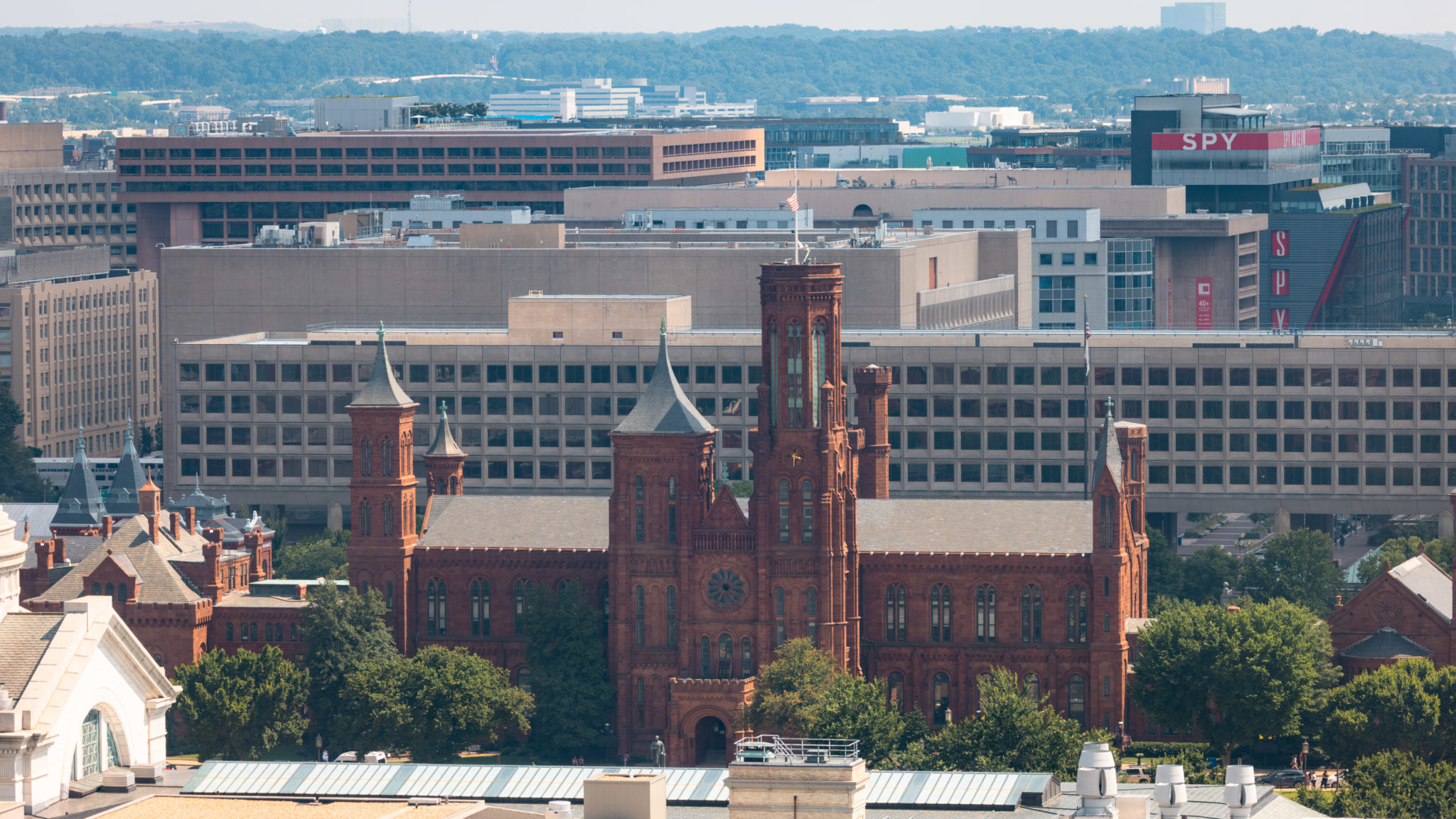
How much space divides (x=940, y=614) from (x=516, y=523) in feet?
90.7

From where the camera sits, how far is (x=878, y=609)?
564 feet

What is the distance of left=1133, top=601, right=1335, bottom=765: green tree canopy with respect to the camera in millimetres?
159625

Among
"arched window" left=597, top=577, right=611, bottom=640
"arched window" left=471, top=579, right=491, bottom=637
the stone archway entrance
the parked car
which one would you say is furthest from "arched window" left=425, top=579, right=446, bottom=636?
the parked car

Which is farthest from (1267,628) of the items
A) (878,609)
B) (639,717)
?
(639,717)

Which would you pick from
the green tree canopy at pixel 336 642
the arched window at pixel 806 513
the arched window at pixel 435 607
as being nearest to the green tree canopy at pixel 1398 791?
the arched window at pixel 806 513

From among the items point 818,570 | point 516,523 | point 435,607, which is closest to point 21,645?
point 818,570

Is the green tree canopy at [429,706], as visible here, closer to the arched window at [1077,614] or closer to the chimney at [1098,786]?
the arched window at [1077,614]

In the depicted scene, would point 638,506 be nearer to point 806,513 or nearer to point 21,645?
point 806,513

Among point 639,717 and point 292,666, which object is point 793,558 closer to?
point 639,717

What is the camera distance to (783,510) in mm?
169000

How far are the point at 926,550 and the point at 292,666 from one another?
38430 mm

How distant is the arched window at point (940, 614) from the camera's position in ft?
561

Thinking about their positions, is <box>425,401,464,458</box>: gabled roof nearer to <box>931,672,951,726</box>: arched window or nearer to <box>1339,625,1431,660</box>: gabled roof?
<box>931,672,951,726</box>: arched window

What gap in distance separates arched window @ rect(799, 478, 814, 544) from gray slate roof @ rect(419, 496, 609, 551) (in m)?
13.9
